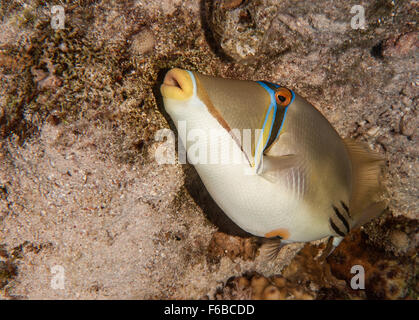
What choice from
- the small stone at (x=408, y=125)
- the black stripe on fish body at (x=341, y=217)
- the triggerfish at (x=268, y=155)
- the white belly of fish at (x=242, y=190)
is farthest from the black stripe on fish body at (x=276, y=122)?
the small stone at (x=408, y=125)

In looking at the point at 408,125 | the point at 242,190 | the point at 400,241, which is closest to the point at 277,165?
the point at 242,190

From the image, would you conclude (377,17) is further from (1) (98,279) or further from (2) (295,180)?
(1) (98,279)

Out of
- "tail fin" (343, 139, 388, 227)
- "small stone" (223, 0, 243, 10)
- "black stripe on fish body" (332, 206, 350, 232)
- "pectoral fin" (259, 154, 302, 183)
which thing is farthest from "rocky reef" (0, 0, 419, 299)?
"black stripe on fish body" (332, 206, 350, 232)

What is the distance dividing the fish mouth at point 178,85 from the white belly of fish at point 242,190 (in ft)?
0.15

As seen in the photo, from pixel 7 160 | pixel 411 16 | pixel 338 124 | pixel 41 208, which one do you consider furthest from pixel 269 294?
pixel 411 16

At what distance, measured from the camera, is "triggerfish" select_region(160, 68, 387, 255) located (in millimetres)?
1308

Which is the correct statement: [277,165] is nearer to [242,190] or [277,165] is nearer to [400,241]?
[242,190]

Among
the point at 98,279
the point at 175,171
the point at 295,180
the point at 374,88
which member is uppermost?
the point at 374,88

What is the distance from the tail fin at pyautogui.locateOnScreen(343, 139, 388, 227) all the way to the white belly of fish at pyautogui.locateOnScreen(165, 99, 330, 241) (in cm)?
40

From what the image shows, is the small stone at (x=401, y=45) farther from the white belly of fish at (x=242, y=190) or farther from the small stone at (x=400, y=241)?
the small stone at (x=400, y=241)

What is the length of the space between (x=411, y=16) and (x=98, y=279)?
10.4ft

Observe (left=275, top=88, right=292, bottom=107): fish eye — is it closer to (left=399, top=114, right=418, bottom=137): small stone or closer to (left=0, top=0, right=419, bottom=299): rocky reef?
(left=0, top=0, right=419, bottom=299): rocky reef

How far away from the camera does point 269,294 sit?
2326mm

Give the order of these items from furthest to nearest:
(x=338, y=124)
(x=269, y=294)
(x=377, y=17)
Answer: (x=269, y=294), (x=338, y=124), (x=377, y=17)
